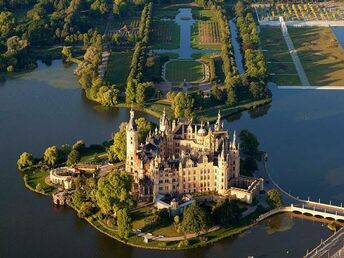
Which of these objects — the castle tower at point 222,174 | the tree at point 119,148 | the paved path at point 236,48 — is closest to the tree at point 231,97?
the paved path at point 236,48

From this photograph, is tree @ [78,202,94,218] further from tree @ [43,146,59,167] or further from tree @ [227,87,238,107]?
tree @ [227,87,238,107]

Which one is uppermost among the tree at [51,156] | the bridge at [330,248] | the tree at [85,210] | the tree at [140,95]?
the tree at [140,95]

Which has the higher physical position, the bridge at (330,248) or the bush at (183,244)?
the bridge at (330,248)

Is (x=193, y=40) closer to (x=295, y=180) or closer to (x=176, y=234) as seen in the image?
(x=295, y=180)

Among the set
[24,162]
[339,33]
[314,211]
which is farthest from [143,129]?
[339,33]

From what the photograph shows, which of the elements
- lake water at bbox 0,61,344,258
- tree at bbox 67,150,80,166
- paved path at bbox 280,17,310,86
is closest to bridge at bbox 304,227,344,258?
lake water at bbox 0,61,344,258

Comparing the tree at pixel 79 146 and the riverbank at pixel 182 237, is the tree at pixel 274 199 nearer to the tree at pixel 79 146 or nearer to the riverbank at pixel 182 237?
the riverbank at pixel 182 237

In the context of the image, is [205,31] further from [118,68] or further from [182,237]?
[182,237]

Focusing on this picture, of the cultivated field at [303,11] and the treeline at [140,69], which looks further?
the cultivated field at [303,11]

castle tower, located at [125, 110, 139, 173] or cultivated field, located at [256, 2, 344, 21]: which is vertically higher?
cultivated field, located at [256, 2, 344, 21]
